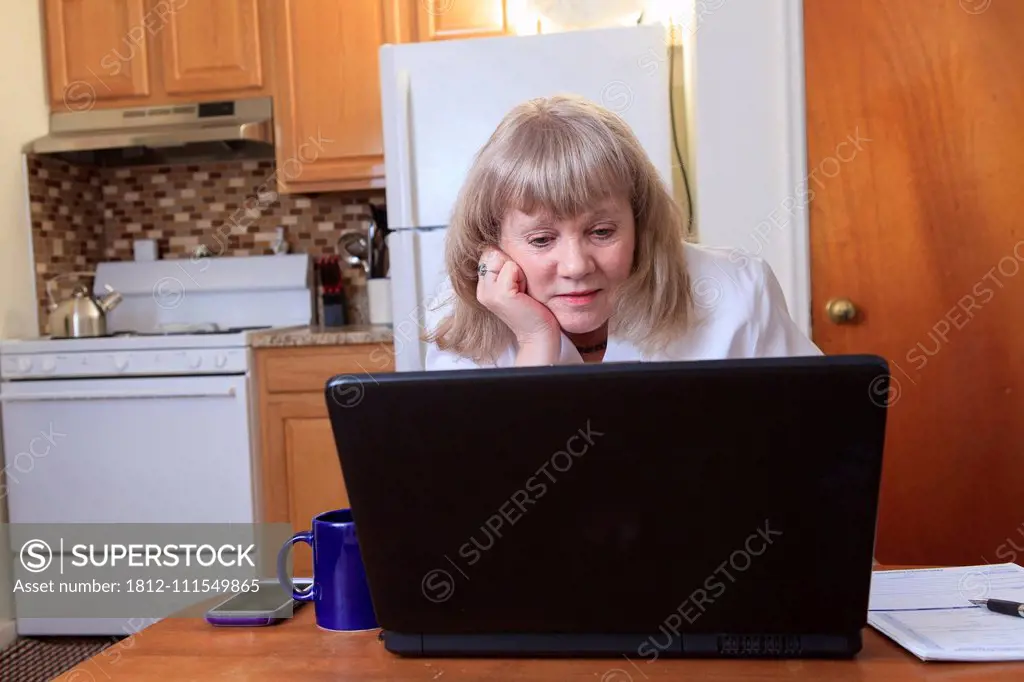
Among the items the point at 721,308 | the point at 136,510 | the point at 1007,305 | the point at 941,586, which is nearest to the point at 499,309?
the point at 721,308

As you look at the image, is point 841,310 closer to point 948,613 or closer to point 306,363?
point 306,363

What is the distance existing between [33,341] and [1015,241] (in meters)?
2.55

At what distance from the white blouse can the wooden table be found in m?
0.47

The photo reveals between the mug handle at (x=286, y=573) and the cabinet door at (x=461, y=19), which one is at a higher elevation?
the cabinet door at (x=461, y=19)

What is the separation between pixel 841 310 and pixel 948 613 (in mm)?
1601

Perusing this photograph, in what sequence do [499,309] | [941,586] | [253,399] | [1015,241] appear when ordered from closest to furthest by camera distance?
[941,586], [499,309], [1015,241], [253,399]

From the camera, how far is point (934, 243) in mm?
2271

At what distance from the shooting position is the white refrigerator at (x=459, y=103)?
98.3 inches

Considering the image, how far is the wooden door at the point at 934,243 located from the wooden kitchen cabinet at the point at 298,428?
128 cm

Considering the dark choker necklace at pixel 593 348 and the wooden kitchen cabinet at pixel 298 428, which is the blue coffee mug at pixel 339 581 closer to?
the dark choker necklace at pixel 593 348

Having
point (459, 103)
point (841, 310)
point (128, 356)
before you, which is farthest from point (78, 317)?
point (841, 310)

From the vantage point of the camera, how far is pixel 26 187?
124 inches

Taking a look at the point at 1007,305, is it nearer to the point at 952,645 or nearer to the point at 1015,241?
the point at 1015,241

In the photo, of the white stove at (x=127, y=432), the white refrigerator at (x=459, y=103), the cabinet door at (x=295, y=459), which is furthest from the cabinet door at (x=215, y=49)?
the cabinet door at (x=295, y=459)
